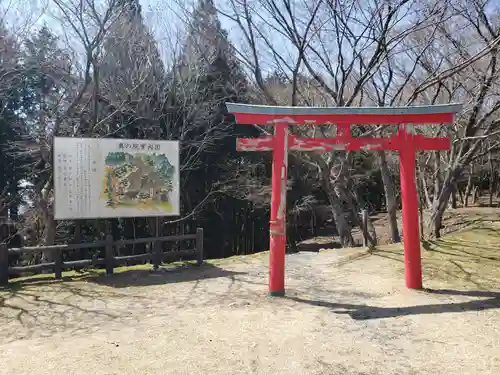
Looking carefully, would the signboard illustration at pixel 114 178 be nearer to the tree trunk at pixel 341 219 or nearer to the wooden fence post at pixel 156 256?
the wooden fence post at pixel 156 256

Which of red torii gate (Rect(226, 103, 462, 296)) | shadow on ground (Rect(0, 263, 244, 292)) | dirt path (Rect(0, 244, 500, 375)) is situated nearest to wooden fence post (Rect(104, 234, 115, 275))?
shadow on ground (Rect(0, 263, 244, 292))

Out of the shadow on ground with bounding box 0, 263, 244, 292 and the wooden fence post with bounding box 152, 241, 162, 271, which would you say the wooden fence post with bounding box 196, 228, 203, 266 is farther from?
the wooden fence post with bounding box 152, 241, 162, 271

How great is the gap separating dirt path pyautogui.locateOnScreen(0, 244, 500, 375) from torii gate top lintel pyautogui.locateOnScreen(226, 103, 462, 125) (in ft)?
8.95

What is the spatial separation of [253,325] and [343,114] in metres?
3.47

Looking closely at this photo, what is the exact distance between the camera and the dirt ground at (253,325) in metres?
3.90

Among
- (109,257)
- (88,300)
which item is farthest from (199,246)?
(88,300)

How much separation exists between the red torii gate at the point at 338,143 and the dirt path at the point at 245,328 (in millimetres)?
586

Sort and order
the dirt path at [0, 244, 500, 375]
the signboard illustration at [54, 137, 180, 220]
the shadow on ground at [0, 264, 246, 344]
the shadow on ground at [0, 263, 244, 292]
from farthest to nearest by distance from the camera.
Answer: the signboard illustration at [54, 137, 180, 220] < the shadow on ground at [0, 263, 244, 292] < the shadow on ground at [0, 264, 246, 344] < the dirt path at [0, 244, 500, 375]

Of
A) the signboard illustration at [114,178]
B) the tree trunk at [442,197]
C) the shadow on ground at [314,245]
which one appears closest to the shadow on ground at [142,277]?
the signboard illustration at [114,178]

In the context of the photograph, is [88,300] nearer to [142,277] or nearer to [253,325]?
[142,277]

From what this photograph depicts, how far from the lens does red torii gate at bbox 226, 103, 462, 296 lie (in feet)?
20.5

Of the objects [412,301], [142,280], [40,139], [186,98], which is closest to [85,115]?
[40,139]

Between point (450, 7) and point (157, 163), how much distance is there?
750 cm

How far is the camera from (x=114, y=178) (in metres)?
8.00
